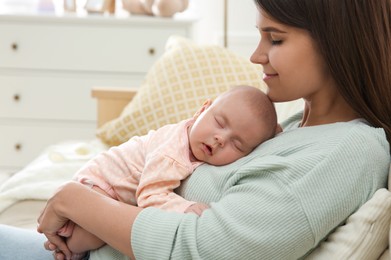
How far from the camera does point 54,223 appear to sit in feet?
4.78

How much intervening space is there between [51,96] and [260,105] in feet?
9.19

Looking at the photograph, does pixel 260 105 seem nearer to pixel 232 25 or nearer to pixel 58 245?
pixel 58 245

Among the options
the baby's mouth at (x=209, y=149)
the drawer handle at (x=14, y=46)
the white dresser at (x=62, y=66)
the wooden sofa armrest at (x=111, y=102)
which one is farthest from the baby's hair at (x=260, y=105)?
the drawer handle at (x=14, y=46)

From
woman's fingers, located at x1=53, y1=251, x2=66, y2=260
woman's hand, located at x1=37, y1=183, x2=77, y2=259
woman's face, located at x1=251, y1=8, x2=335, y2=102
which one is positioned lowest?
woman's fingers, located at x1=53, y1=251, x2=66, y2=260

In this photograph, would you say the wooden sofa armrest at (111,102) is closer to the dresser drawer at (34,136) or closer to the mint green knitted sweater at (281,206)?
the dresser drawer at (34,136)

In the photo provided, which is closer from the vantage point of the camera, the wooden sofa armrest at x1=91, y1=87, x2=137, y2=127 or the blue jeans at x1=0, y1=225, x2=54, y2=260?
the blue jeans at x1=0, y1=225, x2=54, y2=260

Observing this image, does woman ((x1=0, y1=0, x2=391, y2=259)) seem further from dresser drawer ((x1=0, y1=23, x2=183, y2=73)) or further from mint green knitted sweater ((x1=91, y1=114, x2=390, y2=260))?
dresser drawer ((x1=0, y1=23, x2=183, y2=73))

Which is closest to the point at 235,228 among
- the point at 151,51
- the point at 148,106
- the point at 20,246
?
the point at 20,246

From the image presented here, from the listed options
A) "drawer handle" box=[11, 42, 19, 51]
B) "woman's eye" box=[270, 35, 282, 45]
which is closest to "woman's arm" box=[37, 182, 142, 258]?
"woman's eye" box=[270, 35, 282, 45]

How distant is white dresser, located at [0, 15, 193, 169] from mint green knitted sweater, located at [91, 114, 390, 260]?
267cm

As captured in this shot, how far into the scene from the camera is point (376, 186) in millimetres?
1370

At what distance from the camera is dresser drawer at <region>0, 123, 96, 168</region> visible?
4.14 metres

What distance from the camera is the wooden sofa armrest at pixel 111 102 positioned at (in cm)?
299

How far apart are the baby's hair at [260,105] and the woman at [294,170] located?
32mm
